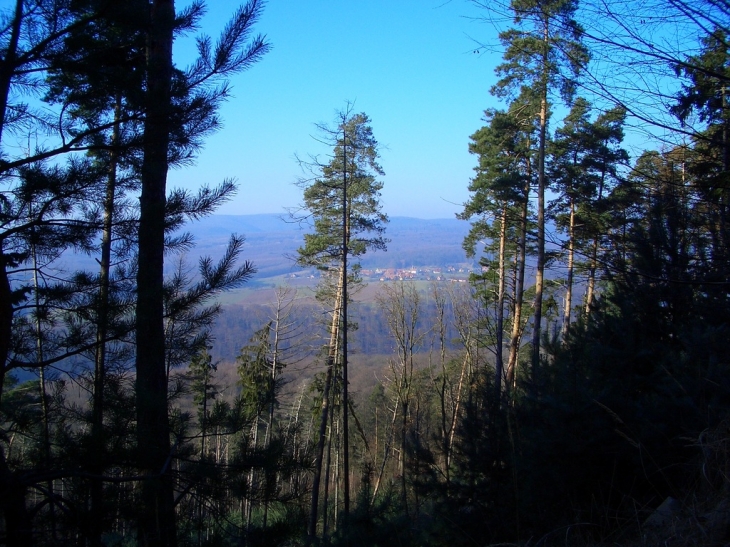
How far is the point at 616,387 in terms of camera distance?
5.52 metres

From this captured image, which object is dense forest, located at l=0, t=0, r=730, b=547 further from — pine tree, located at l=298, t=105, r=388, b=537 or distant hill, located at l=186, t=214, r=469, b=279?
distant hill, located at l=186, t=214, r=469, b=279

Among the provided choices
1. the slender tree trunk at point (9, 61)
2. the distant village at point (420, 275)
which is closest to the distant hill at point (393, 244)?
the distant village at point (420, 275)

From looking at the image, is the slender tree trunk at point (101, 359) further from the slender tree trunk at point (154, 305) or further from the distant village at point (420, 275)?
the distant village at point (420, 275)

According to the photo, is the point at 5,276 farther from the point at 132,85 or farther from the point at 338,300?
the point at 338,300

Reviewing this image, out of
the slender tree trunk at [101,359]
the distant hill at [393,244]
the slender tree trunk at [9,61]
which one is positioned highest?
the distant hill at [393,244]

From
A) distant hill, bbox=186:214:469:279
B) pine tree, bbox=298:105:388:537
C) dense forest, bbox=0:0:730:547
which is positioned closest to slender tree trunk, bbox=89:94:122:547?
dense forest, bbox=0:0:730:547

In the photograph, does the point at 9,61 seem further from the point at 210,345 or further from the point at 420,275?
the point at 420,275

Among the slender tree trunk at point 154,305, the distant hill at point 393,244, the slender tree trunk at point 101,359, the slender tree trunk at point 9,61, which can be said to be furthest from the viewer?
the distant hill at point 393,244

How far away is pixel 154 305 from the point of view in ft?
14.7

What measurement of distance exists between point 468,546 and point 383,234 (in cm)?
1182

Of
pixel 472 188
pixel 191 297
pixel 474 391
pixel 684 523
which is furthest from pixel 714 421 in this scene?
pixel 472 188

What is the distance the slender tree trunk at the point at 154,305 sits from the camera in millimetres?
3900

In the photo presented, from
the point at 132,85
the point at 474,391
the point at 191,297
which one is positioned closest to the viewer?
the point at 132,85

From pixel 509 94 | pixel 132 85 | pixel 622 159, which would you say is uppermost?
pixel 509 94
